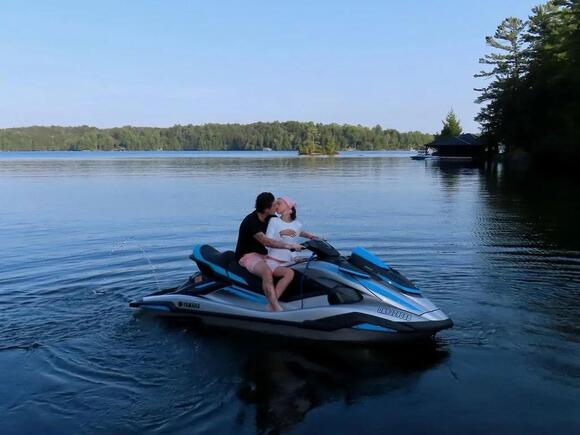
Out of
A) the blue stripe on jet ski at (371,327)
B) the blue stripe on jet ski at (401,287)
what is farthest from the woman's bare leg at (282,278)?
the blue stripe on jet ski at (401,287)

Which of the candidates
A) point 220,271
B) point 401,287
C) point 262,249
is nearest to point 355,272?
point 401,287

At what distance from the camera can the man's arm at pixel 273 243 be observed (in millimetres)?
7488

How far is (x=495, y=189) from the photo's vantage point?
109 feet

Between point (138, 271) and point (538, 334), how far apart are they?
736 centimetres

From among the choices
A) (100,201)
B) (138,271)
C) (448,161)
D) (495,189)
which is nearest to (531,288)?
(138,271)

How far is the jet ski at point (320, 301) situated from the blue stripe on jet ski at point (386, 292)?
0.5 inches

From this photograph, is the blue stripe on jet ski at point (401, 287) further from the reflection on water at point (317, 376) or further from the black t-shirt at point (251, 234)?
the black t-shirt at point (251, 234)

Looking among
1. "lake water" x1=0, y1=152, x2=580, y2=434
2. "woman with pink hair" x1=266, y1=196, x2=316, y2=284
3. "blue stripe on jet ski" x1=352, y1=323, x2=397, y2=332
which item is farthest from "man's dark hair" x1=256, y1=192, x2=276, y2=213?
"blue stripe on jet ski" x1=352, y1=323, x2=397, y2=332

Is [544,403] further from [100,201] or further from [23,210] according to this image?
[100,201]

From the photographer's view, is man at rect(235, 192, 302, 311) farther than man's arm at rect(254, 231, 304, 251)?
Yes

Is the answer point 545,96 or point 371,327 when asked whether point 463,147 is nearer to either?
point 545,96

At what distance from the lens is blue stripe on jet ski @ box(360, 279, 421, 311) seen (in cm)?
709

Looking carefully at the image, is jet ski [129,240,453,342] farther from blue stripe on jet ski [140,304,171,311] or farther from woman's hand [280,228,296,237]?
woman's hand [280,228,296,237]

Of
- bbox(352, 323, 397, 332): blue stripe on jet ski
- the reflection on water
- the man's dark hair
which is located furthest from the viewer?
the man's dark hair
